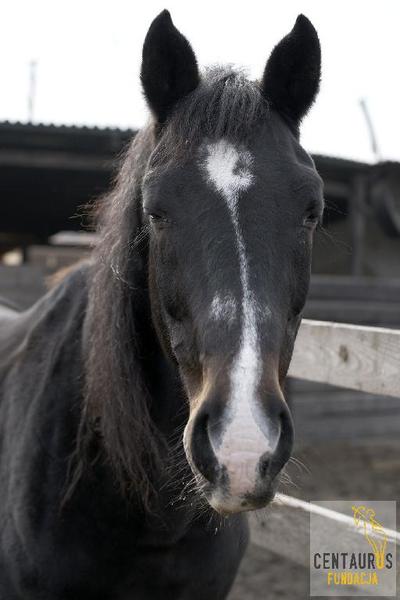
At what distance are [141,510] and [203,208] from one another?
3.21ft

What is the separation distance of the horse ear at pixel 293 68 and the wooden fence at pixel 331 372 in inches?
40.1

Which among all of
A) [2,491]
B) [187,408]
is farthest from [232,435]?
[2,491]

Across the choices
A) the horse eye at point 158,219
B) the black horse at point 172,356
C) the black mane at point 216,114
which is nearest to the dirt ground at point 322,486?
the black horse at point 172,356

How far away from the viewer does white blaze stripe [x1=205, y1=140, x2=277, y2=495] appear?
139 cm

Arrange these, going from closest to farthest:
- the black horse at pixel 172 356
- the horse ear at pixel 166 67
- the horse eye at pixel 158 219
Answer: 1. the black horse at pixel 172 356
2. the horse eye at pixel 158 219
3. the horse ear at pixel 166 67

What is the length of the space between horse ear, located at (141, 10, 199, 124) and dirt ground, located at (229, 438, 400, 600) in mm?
1196

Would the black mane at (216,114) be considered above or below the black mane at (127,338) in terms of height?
above

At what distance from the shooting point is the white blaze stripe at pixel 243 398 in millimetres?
1387

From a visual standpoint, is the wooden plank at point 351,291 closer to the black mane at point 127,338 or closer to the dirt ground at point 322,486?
the dirt ground at point 322,486

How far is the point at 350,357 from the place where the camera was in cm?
282

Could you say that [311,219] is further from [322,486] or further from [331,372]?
[322,486]

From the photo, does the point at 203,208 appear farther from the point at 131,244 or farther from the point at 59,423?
the point at 59,423

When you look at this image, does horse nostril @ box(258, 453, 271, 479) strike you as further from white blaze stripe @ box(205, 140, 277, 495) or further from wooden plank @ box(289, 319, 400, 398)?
wooden plank @ box(289, 319, 400, 398)

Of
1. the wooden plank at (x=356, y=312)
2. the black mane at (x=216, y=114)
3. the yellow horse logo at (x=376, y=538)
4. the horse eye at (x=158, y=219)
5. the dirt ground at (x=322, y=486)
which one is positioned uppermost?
the black mane at (x=216, y=114)
